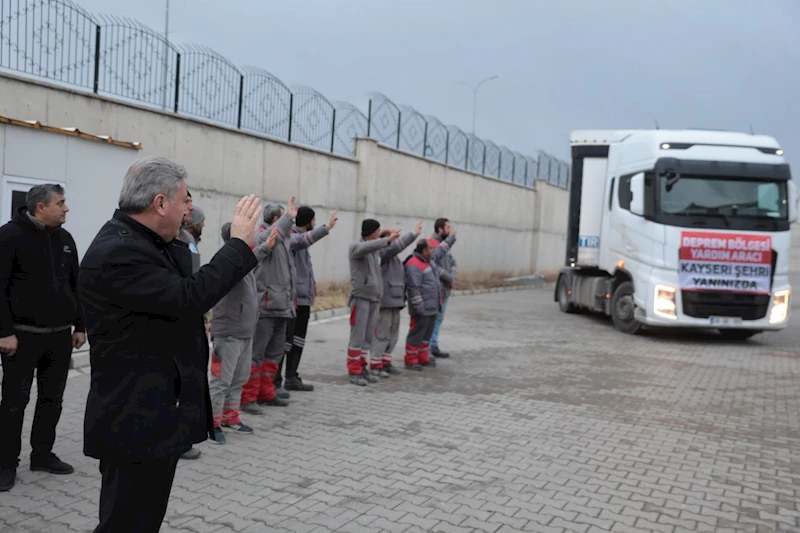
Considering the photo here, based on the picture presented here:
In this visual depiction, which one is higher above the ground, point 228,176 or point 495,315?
point 228,176

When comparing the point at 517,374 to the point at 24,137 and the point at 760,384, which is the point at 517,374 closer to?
the point at 760,384

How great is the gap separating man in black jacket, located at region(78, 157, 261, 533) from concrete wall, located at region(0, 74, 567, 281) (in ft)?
22.6

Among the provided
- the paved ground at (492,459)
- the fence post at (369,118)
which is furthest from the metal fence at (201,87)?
the paved ground at (492,459)

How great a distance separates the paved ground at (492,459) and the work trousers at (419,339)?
0.83 ft

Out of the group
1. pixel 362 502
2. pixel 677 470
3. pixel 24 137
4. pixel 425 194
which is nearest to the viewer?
pixel 362 502

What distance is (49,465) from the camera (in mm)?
5152

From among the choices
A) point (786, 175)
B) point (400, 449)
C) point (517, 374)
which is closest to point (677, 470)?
point (400, 449)

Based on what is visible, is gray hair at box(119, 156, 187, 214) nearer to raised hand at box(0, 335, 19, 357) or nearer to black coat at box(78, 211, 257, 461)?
black coat at box(78, 211, 257, 461)

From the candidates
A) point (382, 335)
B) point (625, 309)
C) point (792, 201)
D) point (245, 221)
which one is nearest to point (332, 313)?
point (625, 309)

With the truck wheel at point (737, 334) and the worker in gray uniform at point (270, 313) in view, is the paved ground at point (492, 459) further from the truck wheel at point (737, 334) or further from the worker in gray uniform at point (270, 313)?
the truck wheel at point (737, 334)

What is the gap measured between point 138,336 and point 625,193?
12.8m

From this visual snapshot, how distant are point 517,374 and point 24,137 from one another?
245 inches

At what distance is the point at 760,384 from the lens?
9.99m

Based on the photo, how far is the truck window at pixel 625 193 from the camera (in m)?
14.2
